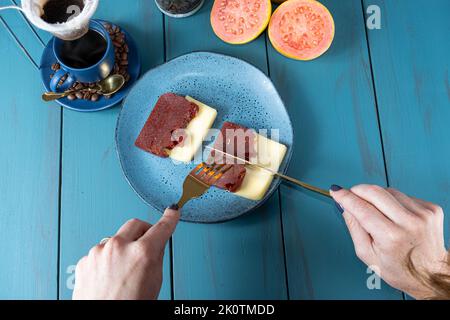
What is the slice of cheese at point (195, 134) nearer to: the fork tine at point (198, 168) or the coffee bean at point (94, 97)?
the fork tine at point (198, 168)

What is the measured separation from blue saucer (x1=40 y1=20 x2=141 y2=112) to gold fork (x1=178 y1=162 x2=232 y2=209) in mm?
242

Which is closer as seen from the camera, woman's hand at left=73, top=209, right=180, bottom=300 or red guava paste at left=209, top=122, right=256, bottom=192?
woman's hand at left=73, top=209, right=180, bottom=300

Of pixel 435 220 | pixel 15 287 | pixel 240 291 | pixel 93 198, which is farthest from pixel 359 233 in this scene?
pixel 15 287

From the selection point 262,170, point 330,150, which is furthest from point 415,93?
point 262,170

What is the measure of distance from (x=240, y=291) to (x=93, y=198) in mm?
363

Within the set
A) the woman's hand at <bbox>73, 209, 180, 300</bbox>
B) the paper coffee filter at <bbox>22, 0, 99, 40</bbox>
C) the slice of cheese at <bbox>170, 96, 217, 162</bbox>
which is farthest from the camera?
the slice of cheese at <bbox>170, 96, 217, 162</bbox>

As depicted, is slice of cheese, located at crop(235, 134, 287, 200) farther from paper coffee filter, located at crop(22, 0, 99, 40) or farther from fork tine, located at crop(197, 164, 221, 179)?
paper coffee filter, located at crop(22, 0, 99, 40)

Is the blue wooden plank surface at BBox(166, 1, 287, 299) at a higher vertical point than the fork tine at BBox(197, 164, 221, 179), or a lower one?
lower

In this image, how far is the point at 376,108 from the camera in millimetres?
970

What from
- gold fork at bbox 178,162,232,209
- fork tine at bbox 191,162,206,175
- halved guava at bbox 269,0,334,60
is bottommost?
gold fork at bbox 178,162,232,209

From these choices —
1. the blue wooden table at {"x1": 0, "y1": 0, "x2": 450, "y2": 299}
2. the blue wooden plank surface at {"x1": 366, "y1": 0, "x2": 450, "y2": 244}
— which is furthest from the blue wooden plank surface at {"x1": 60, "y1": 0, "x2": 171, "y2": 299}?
the blue wooden plank surface at {"x1": 366, "y1": 0, "x2": 450, "y2": 244}

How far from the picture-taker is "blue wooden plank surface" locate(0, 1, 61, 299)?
2.96 ft

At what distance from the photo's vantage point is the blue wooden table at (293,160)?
2.93 ft
